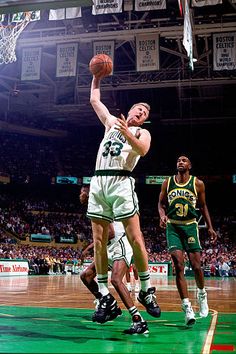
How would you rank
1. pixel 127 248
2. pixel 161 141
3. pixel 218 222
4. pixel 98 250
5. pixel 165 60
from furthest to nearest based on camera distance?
pixel 161 141 < pixel 218 222 < pixel 165 60 < pixel 127 248 < pixel 98 250

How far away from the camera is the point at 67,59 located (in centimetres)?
2069

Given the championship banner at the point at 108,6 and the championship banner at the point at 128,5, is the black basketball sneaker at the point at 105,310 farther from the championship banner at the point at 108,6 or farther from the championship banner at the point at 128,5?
the championship banner at the point at 128,5

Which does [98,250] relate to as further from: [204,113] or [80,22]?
[204,113]

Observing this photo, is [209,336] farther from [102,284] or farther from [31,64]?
[31,64]

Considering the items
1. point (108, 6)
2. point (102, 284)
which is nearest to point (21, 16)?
point (108, 6)

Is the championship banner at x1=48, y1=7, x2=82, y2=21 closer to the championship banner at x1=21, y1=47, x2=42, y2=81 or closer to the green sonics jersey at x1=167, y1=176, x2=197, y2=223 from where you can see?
the championship banner at x1=21, y1=47, x2=42, y2=81

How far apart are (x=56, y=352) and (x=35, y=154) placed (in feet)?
117

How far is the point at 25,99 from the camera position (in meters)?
33.1

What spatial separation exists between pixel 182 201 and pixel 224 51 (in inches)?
570

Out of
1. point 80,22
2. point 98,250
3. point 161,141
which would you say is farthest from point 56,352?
point 161,141

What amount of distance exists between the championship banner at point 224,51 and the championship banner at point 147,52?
2346 mm

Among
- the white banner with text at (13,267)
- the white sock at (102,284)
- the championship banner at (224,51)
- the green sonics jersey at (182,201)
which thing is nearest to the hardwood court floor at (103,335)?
the white sock at (102,284)

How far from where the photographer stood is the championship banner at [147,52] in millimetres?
18812

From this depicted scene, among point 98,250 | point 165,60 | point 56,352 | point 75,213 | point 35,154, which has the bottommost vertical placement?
point 56,352
